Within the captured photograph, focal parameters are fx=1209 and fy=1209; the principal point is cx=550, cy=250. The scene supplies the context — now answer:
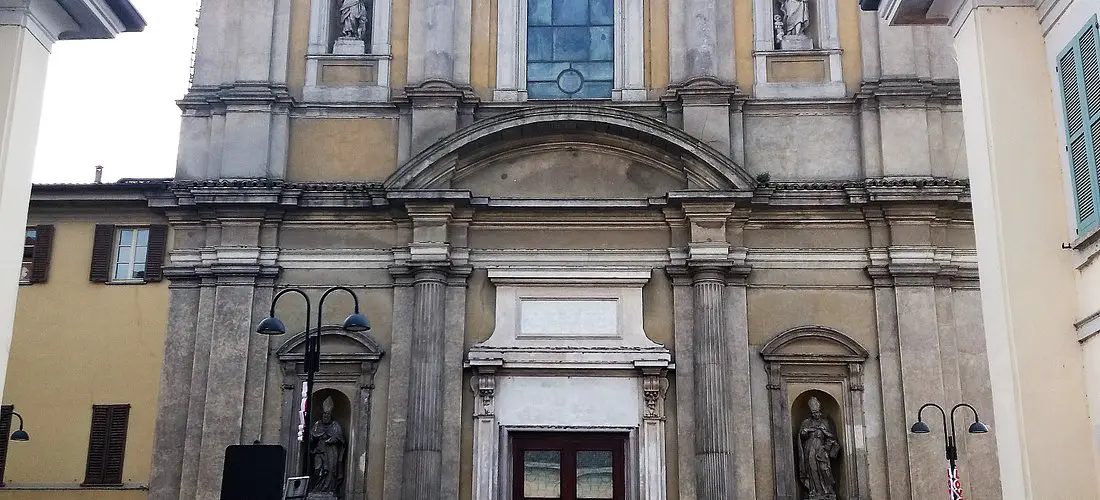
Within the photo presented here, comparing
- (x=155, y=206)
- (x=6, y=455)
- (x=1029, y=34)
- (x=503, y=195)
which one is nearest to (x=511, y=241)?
(x=503, y=195)

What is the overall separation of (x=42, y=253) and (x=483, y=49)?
7.23 m

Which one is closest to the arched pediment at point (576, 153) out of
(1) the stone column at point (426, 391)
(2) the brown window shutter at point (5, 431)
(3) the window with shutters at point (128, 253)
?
(1) the stone column at point (426, 391)

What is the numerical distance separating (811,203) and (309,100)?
7.62 metres

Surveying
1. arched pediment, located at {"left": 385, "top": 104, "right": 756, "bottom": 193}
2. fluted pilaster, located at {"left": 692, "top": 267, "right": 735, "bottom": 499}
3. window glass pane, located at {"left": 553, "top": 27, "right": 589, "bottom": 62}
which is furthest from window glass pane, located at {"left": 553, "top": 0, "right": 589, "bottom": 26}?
fluted pilaster, located at {"left": 692, "top": 267, "right": 735, "bottom": 499}

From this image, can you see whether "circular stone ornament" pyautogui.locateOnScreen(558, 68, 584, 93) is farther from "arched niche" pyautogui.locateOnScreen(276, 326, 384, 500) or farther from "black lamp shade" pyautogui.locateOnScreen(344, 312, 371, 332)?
"black lamp shade" pyautogui.locateOnScreen(344, 312, 371, 332)

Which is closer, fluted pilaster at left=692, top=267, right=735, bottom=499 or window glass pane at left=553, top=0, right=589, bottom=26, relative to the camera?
fluted pilaster at left=692, top=267, right=735, bottom=499

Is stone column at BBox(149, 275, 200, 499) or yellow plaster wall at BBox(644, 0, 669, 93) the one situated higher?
yellow plaster wall at BBox(644, 0, 669, 93)

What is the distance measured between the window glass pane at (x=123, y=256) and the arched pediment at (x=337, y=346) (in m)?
2.83

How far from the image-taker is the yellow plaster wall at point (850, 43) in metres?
18.1

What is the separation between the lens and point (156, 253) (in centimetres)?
1780

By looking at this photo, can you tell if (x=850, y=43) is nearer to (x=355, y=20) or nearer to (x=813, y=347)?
(x=813, y=347)

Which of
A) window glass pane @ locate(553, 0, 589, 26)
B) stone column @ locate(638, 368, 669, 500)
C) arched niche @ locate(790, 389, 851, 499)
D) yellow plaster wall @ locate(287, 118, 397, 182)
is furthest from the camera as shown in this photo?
window glass pane @ locate(553, 0, 589, 26)

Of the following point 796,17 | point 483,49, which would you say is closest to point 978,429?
point 796,17

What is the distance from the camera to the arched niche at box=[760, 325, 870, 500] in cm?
1655
